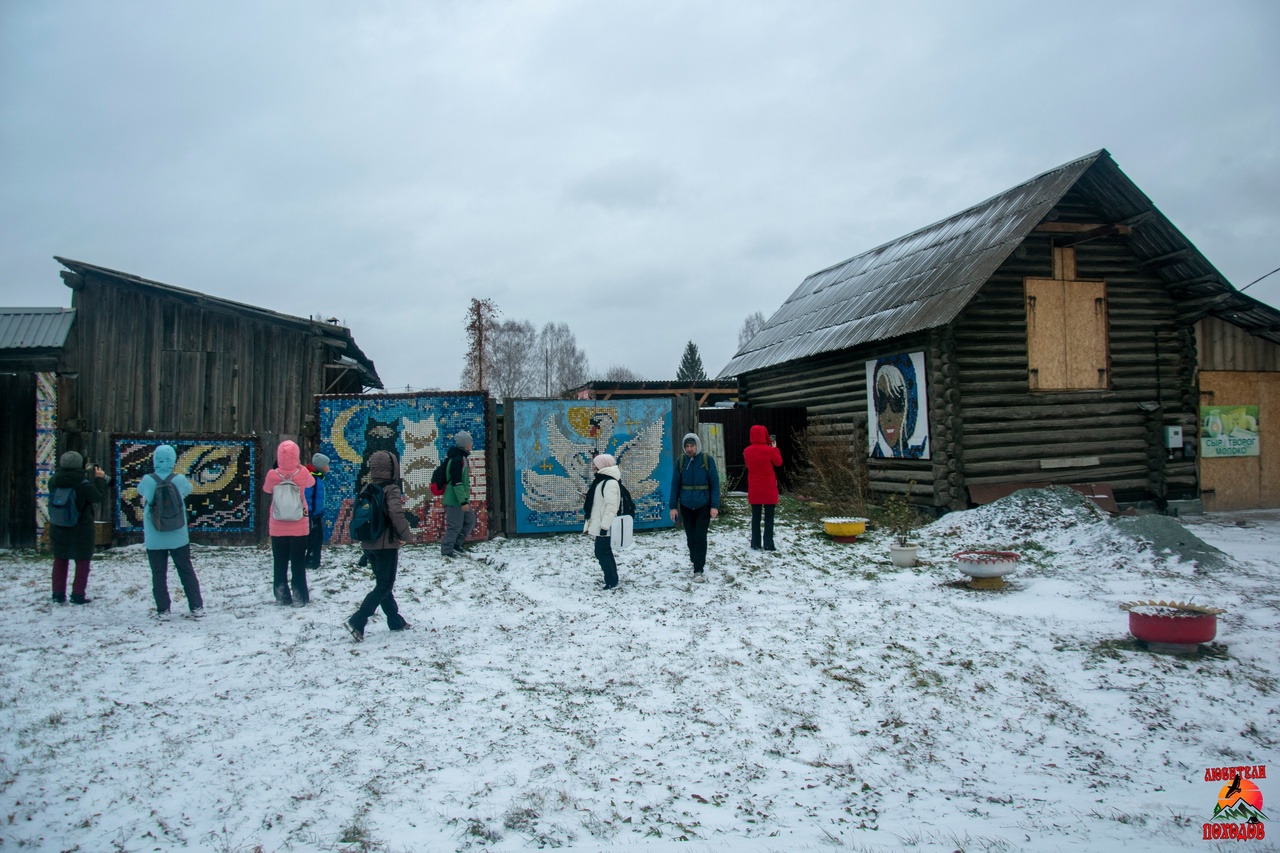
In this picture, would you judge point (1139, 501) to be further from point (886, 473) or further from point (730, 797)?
point (730, 797)

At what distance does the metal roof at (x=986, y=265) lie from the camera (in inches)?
496

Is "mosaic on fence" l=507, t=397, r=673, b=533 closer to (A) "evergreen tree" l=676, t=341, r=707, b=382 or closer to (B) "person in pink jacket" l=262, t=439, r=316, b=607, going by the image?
(B) "person in pink jacket" l=262, t=439, r=316, b=607

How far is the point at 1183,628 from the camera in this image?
6078 mm

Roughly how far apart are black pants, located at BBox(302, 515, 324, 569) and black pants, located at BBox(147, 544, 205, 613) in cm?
130

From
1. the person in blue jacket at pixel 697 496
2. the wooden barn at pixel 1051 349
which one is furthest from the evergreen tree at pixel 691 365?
the person in blue jacket at pixel 697 496

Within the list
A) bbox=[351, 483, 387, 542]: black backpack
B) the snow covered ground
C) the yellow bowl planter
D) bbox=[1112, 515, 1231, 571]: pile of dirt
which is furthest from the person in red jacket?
bbox=[351, 483, 387, 542]: black backpack

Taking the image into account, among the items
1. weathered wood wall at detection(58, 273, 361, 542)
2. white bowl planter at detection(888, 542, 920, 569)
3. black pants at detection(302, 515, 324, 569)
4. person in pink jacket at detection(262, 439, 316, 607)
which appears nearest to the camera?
person in pink jacket at detection(262, 439, 316, 607)

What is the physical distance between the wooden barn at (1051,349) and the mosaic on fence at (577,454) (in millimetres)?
4899

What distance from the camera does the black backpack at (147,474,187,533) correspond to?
7.25 metres

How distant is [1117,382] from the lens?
13.9 m

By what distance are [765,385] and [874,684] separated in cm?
1442

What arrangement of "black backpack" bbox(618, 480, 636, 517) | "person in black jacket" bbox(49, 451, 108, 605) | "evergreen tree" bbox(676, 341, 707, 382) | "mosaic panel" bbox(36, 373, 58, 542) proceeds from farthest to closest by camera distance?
"evergreen tree" bbox(676, 341, 707, 382)
"mosaic panel" bbox(36, 373, 58, 542)
"black backpack" bbox(618, 480, 636, 517)
"person in black jacket" bbox(49, 451, 108, 605)

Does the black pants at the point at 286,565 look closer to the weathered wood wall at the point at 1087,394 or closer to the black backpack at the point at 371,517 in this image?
the black backpack at the point at 371,517

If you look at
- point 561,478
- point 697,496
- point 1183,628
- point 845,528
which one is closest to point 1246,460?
point 845,528
